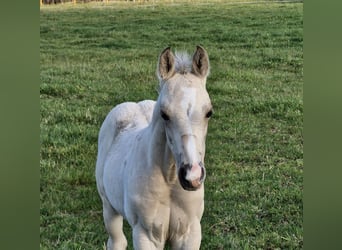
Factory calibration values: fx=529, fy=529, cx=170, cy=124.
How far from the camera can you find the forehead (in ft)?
4.89

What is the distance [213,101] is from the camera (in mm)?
3375

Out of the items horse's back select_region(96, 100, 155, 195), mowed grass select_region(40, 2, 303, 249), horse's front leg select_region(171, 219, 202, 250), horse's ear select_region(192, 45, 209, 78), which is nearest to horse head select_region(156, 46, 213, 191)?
horse's ear select_region(192, 45, 209, 78)

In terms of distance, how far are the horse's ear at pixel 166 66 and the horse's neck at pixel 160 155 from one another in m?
0.13

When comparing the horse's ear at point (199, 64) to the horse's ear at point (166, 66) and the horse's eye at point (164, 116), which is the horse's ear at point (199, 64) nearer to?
the horse's ear at point (166, 66)

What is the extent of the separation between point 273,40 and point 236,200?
1.42 metres

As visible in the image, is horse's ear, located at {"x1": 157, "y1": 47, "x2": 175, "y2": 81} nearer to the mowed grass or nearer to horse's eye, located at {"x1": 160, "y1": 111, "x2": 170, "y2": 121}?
horse's eye, located at {"x1": 160, "y1": 111, "x2": 170, "y2": 121}

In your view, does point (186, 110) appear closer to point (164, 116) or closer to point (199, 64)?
point (164, 116)

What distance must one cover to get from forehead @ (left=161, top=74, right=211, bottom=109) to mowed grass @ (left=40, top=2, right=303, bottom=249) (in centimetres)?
110

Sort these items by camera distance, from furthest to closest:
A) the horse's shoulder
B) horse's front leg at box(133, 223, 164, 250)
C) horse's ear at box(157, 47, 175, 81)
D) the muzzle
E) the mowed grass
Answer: the mowed grass
the horse's shoulder
horse's front leg at box(133, 223, 164, 250)
horse's ear at box(157, 47, 175, 81)
the muzzle

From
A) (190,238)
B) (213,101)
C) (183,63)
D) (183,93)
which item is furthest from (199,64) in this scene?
(213,101)

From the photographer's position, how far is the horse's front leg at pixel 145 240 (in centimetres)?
170

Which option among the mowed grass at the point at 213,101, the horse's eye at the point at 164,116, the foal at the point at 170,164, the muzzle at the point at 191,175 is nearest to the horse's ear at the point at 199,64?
the foal at the point at 170,164

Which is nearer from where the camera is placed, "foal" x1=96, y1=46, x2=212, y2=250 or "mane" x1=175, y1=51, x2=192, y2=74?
"foal" x1=96, y1=46, x2=212, y2=250
